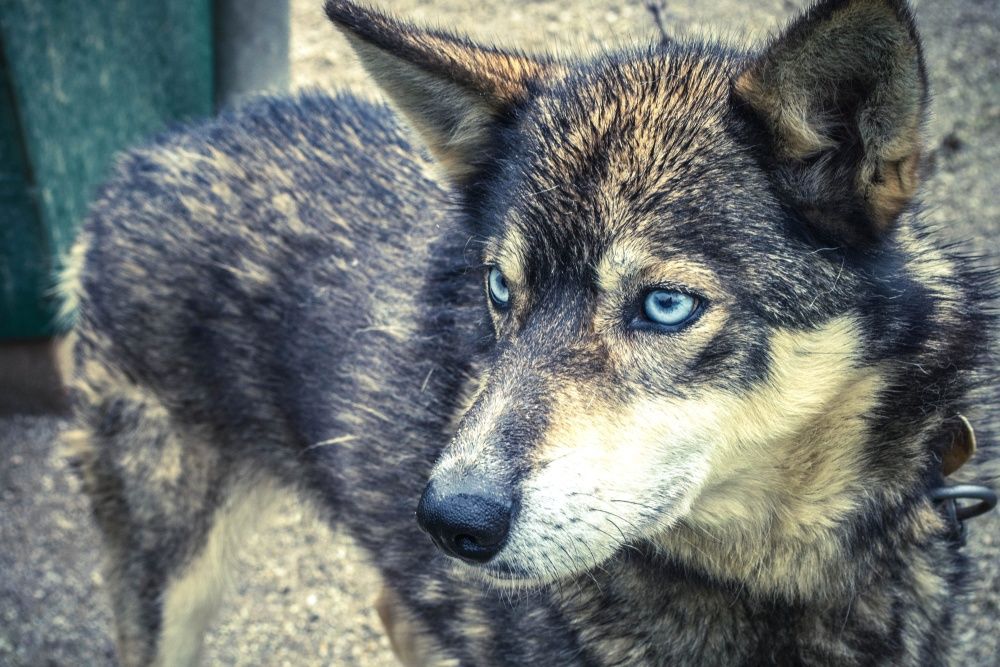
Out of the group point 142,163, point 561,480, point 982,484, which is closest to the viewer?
point 561,480

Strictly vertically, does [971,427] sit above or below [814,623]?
above

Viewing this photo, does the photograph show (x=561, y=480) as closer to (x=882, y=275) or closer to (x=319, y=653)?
(x=882, y=275)

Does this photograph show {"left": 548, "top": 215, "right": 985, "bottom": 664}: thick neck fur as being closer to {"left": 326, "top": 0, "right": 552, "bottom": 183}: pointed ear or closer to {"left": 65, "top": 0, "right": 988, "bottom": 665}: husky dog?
{"left": 65, "top": 0, "right": 988, "bottom": 665}: husky dog

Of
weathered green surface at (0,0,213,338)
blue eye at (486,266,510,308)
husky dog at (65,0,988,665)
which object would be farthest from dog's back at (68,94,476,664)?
weathered green surface at (0,0,213,338)

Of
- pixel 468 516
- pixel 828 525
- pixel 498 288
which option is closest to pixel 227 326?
pixel 498 288

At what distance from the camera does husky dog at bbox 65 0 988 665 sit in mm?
2059

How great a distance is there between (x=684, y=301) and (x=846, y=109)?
513 millimetres

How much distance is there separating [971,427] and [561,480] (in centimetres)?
109

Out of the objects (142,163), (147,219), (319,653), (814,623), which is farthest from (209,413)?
(814,623)

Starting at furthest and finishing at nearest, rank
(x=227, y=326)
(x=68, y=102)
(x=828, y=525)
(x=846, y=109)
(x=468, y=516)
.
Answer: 1. (x=68, y=102)
2. (x=227, y=326)
3. (x=828, y=525)
4. (x=846, y=109)
5. (x=468, y=516)

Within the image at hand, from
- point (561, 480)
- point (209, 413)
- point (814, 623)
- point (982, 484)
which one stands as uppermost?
point (561, 480)

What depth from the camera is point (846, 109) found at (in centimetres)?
209

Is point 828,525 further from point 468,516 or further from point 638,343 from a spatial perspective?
point 468,516

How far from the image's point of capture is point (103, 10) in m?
4.63
